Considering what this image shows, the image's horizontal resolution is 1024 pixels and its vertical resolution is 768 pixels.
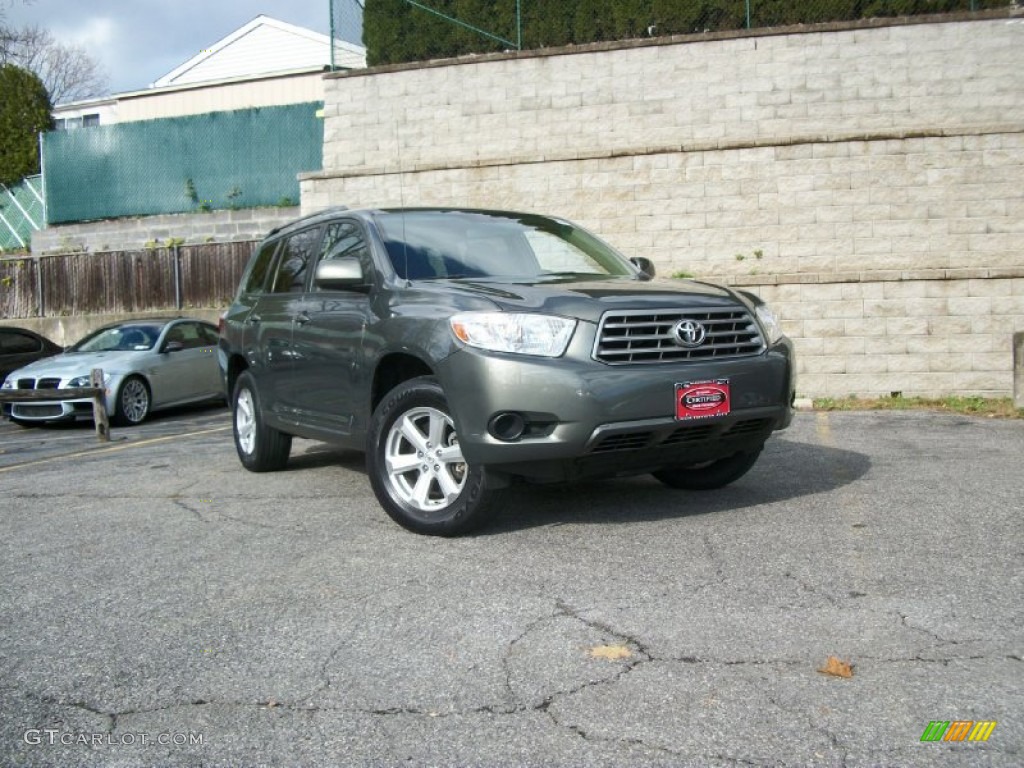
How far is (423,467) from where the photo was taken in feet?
17.7

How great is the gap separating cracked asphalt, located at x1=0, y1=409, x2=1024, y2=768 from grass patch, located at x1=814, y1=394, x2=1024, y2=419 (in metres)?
5.90

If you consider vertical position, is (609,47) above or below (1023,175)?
above

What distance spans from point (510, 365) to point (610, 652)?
172 centimetres

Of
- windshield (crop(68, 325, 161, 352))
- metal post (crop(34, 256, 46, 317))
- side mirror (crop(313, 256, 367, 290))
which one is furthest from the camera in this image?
metal post (crop(34, 256, 46, 317))

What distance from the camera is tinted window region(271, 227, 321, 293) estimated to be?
23.5 ft

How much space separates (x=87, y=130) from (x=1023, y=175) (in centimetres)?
1863

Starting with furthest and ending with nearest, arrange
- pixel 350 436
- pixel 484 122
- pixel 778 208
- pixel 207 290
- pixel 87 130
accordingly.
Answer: pixel 87 130 < pixel 207 290 < pixel 484 122 < pixel 778 208 < pixel 350 436

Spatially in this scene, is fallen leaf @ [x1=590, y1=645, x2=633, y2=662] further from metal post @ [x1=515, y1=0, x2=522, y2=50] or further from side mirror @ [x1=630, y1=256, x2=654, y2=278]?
metal post @ [x1=515, y1=0, x2=522, y2=50]

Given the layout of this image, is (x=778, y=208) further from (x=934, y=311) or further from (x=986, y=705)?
(x=986, y=705)

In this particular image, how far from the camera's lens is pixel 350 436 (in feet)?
20.1

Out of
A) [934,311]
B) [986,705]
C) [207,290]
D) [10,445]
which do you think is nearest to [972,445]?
[934,311]

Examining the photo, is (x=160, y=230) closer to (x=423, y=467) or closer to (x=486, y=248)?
(x=486, y=248)

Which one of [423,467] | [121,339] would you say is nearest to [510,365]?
[423,467]

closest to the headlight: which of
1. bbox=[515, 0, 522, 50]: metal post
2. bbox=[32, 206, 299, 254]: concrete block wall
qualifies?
bbox=[515, 0, 522, 50]: metal post
